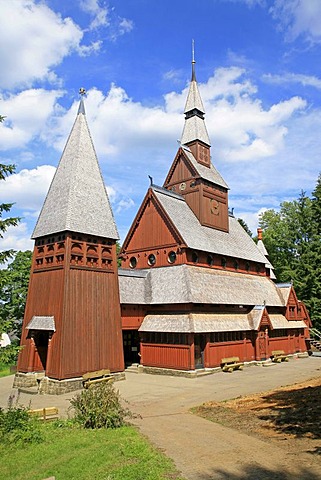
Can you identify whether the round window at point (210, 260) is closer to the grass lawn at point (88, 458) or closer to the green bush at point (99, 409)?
the green bush at point (99, 409)

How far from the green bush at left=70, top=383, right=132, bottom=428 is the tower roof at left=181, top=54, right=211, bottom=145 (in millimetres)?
29315

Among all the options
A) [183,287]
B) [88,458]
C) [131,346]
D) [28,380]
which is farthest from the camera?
[131,346]

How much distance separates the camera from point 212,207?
36.8 metres

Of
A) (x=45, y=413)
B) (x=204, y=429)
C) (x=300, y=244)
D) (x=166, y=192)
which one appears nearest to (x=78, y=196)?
(x=166, y=192)

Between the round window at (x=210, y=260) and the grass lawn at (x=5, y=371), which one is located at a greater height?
the round window at (x=210, y=260)

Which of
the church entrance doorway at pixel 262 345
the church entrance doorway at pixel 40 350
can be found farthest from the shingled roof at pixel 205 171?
the church entrance doorway at pixel 40 350

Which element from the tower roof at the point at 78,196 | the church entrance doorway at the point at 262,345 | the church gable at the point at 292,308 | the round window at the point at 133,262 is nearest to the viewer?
the tower roof at the point at 78,196

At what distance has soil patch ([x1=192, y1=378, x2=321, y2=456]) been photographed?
11.1m

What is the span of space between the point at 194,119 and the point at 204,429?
105 ft

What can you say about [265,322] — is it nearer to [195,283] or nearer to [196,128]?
[195,283]

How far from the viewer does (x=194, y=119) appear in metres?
39.2

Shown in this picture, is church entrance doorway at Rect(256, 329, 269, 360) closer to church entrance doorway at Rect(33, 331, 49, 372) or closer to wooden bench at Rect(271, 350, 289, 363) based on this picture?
wooden bench at Rect(271, 350, 289, 363)

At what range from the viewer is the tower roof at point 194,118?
38625 mm

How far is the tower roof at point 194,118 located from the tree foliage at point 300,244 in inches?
869
